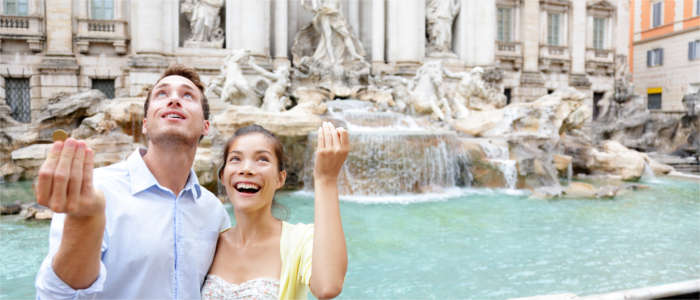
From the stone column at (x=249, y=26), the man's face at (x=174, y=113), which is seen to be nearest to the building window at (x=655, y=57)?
the stone column at (x=249, y=26)

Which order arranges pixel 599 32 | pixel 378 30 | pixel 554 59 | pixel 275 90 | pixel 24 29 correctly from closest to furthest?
pixel 275 90
pixel 24 29
pixel 378 30
pixel 554 59
pixel 599 32

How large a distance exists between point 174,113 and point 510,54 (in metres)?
19.6

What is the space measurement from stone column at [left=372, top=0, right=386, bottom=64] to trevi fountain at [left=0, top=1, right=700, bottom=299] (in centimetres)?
75

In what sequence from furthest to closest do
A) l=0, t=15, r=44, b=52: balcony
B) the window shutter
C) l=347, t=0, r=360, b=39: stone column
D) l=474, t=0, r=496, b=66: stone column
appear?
the window shutter → l=474, t=0, r=496, b=66: stone column → l=347, t=0, r=360, b=39: stone column → l=0, t=15, r=44, b=52: balcony

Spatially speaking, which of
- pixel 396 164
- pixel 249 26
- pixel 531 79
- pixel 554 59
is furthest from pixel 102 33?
pixel 554 59

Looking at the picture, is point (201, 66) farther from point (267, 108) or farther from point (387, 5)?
point (387, 5)

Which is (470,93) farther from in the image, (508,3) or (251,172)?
(251,172)

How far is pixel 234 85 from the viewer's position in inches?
437

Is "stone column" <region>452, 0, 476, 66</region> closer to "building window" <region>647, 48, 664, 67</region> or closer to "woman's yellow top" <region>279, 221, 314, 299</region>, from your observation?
"building window" <region>647, 48, 664, 67</region>

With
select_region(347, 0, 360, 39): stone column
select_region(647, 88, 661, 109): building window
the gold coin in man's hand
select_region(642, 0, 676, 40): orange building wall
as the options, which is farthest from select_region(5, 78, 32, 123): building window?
select_region(642, 0, 676, 40): orange building wall

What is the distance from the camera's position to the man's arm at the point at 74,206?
2.77ft

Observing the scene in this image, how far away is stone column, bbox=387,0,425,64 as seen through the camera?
1570cm

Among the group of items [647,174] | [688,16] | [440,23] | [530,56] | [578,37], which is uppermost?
[688,16]

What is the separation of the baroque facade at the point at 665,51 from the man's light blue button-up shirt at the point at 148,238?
86.3 ft
